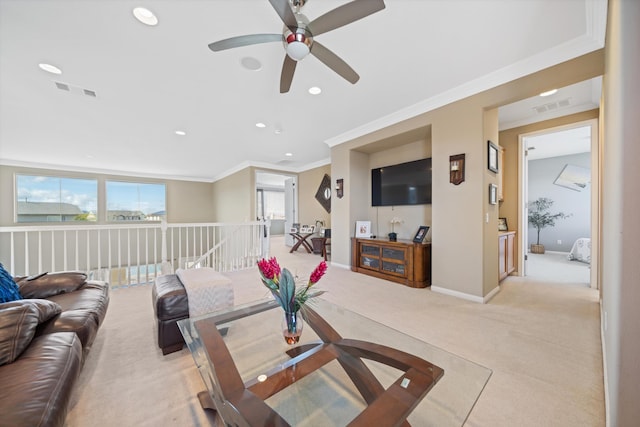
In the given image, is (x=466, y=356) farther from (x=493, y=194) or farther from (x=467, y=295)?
(x=493, y=194)

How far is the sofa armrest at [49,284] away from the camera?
1738mm

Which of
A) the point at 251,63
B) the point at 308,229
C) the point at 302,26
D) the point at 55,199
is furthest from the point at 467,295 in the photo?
the point at 55,199

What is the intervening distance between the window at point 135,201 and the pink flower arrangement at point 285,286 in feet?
27.9

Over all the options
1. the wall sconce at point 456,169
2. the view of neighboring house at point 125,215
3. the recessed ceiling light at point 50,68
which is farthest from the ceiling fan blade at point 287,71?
the view of neighboring house at point 125,215

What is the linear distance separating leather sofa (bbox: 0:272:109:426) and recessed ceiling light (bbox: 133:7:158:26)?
2.01m

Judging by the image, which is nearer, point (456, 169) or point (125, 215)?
point (456, 169)

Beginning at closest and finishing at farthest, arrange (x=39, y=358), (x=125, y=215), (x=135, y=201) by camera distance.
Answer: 1. (x=39, y=358)
2. (x=125, y=215)
3. (x=135, y=201)

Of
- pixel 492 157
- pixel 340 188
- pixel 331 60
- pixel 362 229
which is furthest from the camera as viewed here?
pixel 340 188

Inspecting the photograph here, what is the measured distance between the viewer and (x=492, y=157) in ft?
9.43

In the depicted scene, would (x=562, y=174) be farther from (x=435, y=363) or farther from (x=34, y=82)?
(x=34, y=82)

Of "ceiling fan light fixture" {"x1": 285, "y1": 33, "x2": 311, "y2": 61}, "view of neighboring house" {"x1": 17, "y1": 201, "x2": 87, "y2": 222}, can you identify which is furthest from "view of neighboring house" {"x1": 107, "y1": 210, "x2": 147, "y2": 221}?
"ceiling fan light fixture" {"x1": 285, "y1": 33, "x2": 311, "y2": 61}

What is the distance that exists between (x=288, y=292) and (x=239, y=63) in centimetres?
230

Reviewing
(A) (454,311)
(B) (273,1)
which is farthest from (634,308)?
(B) (273,1)

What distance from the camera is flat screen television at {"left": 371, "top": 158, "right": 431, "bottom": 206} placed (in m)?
3.67
